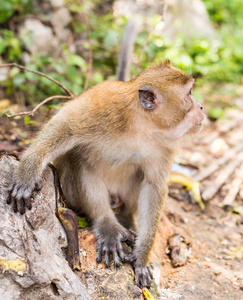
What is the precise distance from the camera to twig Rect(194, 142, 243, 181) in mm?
4925

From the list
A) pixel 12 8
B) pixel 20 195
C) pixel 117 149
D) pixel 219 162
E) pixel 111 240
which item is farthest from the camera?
pixel 12 8

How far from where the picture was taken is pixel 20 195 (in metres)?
2.24

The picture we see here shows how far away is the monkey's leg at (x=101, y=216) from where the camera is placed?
2.72 meters

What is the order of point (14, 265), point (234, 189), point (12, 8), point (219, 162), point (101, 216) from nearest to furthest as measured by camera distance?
point (14, 265) < point (101, 216) < point (234, 189) < point (219, 162) < point (12, 8)

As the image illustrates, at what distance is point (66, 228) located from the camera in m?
2.46

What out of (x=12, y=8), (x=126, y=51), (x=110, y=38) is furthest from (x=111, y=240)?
(x=12, y=8)

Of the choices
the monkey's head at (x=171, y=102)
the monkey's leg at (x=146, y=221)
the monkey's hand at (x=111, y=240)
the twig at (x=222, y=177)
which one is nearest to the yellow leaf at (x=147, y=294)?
the monkey's leg at (x=146, y=221)

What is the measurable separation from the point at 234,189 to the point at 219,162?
0.63 m

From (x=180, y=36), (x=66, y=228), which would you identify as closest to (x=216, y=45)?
(x=180, y=36)

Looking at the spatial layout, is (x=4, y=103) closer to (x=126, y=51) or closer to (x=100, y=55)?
(x=126, y=51)

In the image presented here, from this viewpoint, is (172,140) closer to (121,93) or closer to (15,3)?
(121,93)

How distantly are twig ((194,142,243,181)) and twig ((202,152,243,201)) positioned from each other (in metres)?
0.10

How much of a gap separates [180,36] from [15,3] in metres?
4.30

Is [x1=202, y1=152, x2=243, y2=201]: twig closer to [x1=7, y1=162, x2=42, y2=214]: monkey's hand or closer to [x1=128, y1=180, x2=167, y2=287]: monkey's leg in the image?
[x1=128, y1=180, x2=167, y2=287]: monkey's leg
